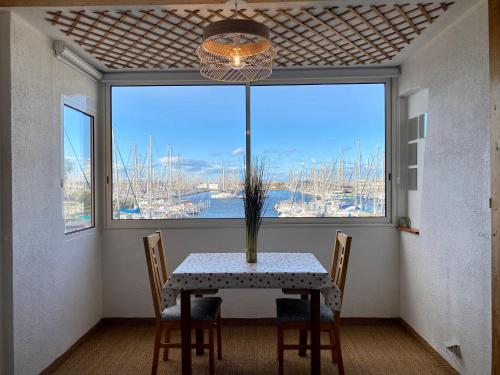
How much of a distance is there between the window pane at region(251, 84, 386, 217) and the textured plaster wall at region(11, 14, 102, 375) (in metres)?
1.67

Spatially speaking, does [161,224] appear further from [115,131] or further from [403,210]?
[403,210]

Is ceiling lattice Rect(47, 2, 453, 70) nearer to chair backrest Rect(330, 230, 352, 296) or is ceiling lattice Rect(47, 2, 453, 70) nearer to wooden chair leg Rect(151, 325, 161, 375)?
chair backrest Rect(330, 230, 352, 296)

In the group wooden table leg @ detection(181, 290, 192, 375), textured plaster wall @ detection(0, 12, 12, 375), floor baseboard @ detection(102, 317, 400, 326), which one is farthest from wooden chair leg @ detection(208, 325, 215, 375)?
textured plaster wall @ detection(0, 12, 12, 375)

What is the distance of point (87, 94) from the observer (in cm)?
328

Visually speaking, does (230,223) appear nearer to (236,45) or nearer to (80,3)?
(236,45)

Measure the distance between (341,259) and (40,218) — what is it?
200 centimetres

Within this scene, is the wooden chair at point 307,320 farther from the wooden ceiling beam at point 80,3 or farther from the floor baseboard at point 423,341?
the wooden ceiling beam at point 80,3

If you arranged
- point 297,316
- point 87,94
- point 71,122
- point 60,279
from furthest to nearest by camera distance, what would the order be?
point 87,94, point 71,122, point 60,279, point 297,316

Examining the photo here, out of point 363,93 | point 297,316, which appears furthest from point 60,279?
point 363,93

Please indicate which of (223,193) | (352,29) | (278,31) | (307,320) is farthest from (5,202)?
(352,29)

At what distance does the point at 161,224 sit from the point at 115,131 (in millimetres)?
971

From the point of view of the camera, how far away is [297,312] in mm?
2447

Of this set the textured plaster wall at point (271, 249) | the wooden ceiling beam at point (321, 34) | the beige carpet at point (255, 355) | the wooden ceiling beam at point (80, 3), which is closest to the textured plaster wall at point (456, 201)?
the beige carpet at point (255, 355)

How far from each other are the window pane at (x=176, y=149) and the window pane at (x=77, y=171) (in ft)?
0.89
